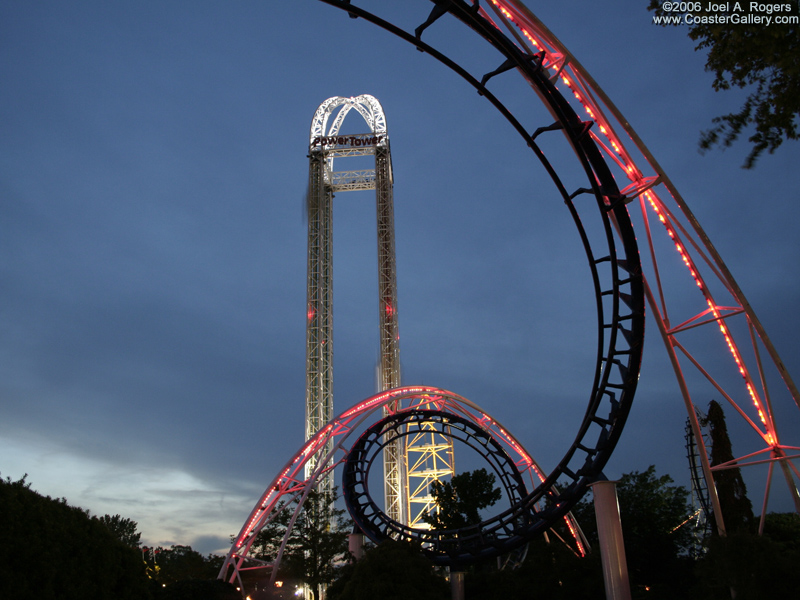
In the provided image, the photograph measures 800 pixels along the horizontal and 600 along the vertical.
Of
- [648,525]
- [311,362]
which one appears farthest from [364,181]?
[648,525]

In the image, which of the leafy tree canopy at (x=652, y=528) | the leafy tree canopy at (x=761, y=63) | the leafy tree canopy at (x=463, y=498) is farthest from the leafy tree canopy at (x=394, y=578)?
the leafy tree canopy at (x=463, y=498)

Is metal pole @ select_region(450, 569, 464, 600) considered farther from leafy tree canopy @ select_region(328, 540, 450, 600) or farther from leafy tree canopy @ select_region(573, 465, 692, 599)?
leafy tree canopy @ select_region(573, 465, 692, 599)

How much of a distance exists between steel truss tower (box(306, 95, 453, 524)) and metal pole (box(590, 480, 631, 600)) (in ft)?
102

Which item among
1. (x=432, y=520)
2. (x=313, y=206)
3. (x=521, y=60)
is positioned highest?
(x=313, y=206)

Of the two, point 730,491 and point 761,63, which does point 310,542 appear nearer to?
point 730,491

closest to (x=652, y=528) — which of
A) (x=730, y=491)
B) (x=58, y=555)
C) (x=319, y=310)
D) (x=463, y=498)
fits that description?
(x=730, y=491)

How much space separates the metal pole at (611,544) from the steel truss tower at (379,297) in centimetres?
3114

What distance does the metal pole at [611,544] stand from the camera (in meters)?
17.0

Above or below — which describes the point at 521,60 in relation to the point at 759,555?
above

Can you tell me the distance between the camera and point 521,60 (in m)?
13.1

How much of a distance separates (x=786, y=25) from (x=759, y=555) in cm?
1519

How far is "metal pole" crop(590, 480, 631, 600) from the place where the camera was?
55.9 feet

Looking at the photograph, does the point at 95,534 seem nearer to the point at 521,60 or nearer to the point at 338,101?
the point at 521,60

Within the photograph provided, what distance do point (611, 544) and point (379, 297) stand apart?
36.7 m
